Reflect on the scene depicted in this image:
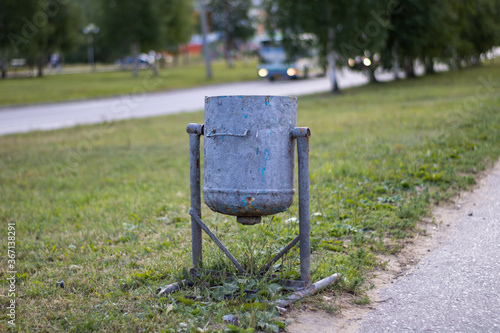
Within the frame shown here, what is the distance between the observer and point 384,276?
4043 millimetres

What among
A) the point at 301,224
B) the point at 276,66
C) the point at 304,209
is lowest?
the point at 301,224

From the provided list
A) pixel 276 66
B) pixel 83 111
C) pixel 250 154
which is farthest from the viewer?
pixel 276 66

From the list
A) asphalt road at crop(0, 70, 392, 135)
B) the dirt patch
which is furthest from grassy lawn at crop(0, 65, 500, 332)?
asphalt road at crop(0, 70, 392, 135)

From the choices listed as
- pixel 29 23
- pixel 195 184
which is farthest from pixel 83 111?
pixel 29 23

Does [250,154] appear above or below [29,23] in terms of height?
below

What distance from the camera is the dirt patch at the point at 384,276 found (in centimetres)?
330

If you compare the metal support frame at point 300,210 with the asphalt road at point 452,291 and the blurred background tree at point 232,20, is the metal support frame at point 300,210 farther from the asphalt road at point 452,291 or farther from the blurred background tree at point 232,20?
the blurred background tree at point 232,20

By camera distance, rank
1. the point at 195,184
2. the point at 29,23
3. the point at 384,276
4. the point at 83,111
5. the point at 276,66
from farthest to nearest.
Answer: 1. the point at 29,23
2. the point at 276,66
3. the point at 83,111
4. the point at 384,276
5. the point at 195,184

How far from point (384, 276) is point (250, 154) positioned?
58.6 inches

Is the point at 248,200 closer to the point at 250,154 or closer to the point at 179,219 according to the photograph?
the point at 250,154

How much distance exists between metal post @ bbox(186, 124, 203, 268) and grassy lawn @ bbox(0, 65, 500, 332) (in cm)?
13

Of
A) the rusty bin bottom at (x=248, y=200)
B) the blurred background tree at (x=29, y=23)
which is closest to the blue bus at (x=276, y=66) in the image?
the blurred background tree at (x=29, y=23)

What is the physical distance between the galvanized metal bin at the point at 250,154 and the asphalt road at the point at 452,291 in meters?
1.01

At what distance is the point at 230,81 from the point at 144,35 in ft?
26.9
